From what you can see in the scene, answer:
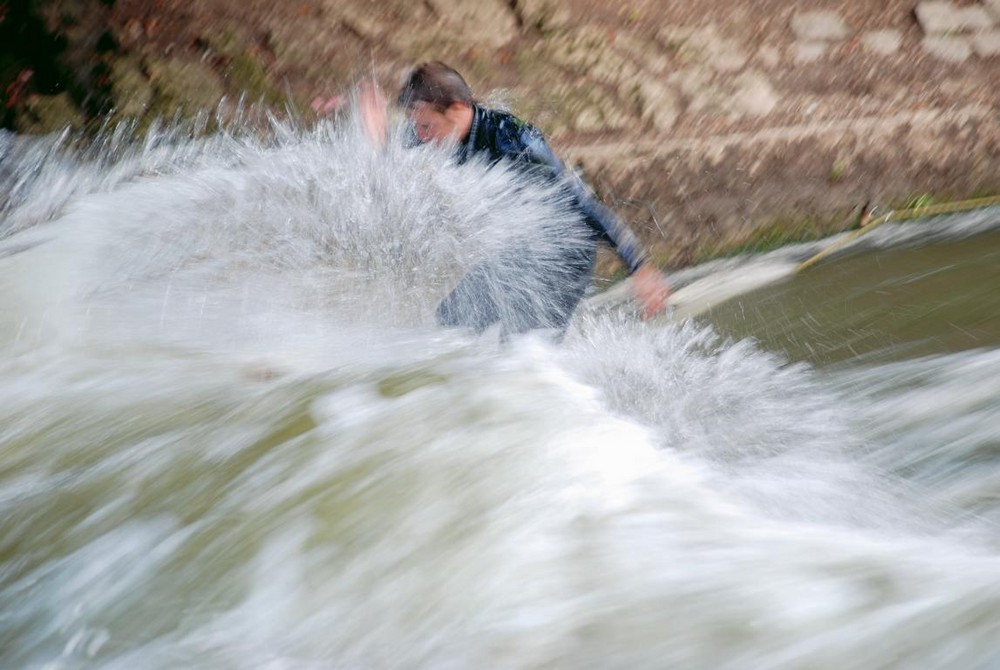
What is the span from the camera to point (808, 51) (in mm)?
5910

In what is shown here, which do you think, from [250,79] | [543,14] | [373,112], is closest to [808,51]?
[543,14]

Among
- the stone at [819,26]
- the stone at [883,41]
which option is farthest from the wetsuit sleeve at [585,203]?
the stone at [883,41]

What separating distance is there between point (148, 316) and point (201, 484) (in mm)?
1477

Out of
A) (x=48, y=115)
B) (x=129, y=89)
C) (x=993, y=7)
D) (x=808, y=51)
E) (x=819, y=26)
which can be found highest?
(x=993, y=7)

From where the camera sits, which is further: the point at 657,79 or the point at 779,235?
the point at 657,79

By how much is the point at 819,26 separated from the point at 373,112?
9.48ft

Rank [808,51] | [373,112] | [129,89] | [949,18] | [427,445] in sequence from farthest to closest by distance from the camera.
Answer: [949,18] < [808,51] < [129,89] < [373,112] < [427,445]

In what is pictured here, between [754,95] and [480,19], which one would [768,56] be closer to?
[754,95]

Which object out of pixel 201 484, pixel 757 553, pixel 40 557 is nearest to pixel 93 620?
pixel 40 557

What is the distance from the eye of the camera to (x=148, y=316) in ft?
12.6

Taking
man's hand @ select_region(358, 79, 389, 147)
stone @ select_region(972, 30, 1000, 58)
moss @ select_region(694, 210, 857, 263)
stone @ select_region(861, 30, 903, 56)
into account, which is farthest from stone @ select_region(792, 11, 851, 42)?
man's hand @ select_region(358, 79, 389, 147)

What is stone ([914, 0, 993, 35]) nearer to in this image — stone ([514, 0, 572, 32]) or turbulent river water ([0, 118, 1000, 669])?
turbulent river water ([0, 118, 1000, 669])

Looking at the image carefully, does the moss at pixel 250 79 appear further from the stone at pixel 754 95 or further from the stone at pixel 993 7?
the stone at pixel 993 7

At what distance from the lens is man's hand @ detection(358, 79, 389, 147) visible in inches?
171
